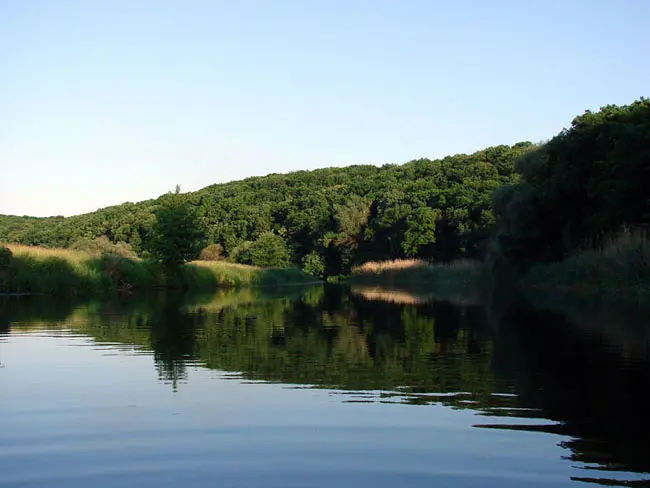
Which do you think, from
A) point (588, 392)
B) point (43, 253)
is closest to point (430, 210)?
point (43, 253)

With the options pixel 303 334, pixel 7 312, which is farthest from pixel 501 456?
pixel 7 312

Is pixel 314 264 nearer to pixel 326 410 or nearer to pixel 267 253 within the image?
pixel 267 253

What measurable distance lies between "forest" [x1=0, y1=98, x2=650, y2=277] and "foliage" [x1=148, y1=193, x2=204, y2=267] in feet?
2.70

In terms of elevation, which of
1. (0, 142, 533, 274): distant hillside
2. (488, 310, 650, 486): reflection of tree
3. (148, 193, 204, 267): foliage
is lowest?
(488, 310, 650, 486): reflection of tree

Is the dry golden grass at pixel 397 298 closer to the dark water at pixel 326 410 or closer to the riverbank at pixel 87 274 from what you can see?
the riverbank at pixel 87 274

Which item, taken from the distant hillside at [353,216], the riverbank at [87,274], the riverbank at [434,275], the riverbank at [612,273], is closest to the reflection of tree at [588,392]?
the riverbank at [612,273]

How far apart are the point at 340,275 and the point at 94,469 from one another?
79105mm

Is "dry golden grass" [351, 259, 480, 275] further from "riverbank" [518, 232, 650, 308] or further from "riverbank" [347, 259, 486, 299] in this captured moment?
"riverbank" [518, 232, 650, 308]

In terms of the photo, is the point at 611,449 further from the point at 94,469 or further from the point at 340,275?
the point at 340,275

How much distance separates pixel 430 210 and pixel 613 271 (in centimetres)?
5439

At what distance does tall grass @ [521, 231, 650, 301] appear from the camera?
1912 centimetres

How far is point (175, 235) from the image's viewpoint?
130 feet

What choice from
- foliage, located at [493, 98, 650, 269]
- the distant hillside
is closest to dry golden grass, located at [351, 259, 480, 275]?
the distant hillside

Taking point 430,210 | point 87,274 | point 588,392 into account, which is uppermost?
point 430,210
